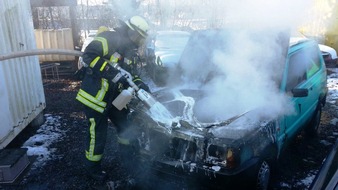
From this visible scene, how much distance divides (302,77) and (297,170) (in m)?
1.31

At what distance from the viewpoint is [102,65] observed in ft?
11.5

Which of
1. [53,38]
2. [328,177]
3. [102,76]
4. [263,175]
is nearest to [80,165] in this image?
[102,76]

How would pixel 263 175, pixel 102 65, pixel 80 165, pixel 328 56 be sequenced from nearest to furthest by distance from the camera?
1. pixel 263 175
2. pixel 102 65
3. pixel 80 165
4. pixel 328 56

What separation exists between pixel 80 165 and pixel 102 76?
1622 millimetres

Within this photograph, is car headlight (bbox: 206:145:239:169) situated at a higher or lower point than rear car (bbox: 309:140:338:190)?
lower

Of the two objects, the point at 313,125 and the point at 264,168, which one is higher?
the point at 264,168

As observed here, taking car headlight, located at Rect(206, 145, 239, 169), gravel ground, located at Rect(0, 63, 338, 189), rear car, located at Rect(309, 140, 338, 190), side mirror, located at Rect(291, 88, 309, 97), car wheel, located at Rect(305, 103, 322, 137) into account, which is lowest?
gravel ground, located at Rect(0, 63, 338, 189)

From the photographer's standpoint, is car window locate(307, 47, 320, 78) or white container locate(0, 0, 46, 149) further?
car window locate(307, 47, 320, 78)

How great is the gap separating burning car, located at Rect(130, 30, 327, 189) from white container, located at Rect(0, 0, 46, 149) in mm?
2266

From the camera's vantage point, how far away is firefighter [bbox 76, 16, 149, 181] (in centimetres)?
356

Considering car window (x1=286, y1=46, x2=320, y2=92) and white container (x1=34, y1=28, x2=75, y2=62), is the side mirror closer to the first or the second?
car window (x1=286, y1=46, x2=320, y2=92)

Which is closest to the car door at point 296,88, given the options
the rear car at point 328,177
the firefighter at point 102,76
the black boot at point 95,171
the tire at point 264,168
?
the tire at point 264,168

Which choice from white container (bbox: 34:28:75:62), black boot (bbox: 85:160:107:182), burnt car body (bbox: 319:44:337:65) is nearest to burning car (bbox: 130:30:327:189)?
black boot (bbox: 85:160:107:182)

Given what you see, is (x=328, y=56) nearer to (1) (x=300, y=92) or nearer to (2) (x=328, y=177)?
(1) (x=300, y=92)
